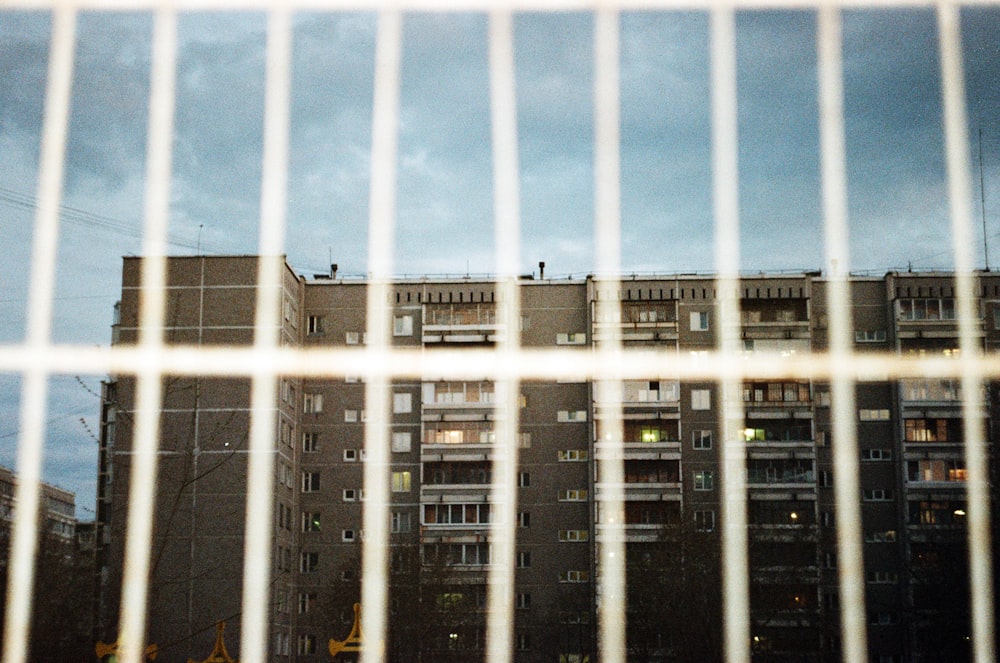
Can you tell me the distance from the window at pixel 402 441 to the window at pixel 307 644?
1164 cm

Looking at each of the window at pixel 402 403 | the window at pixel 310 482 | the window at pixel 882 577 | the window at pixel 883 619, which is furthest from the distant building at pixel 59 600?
the window at pixel 882 577

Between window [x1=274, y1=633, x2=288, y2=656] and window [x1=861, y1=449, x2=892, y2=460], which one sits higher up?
window [x1=861, y1=449, x2=892, y2=460]

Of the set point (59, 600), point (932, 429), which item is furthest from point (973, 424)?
point (59, 600)

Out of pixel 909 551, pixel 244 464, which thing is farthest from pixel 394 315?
pixel 909 551

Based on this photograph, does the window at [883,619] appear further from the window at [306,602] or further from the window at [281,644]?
the window at [281,644]

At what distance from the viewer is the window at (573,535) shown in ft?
227

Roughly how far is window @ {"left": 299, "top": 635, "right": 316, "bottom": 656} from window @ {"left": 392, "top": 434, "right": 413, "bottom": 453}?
458 inches

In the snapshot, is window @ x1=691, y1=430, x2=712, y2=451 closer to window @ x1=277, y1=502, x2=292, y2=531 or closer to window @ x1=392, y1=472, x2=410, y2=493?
window @ x1=392, y1=472, x2=410, y2=493

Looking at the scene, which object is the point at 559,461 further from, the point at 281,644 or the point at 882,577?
the point at 882,577

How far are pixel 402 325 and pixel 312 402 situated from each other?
701cm

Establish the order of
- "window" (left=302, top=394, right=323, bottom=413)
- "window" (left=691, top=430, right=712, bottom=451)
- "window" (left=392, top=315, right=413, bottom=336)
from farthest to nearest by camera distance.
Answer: "window" (left=392, top=315, right=413, bottom=336)
"window" (left=302, top=394, right=323, bottom=413)
"window" (left=691, top=430, right=712, bottom=451)

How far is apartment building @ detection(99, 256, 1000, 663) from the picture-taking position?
2559 inches

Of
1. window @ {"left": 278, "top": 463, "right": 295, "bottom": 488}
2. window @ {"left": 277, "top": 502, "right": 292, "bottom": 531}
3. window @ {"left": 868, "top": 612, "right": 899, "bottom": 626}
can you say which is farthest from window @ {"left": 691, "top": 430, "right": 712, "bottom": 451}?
window @ {"left": 277, "top": 502, "right": 292, "bottom": 531}

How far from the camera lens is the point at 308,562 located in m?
69.8
